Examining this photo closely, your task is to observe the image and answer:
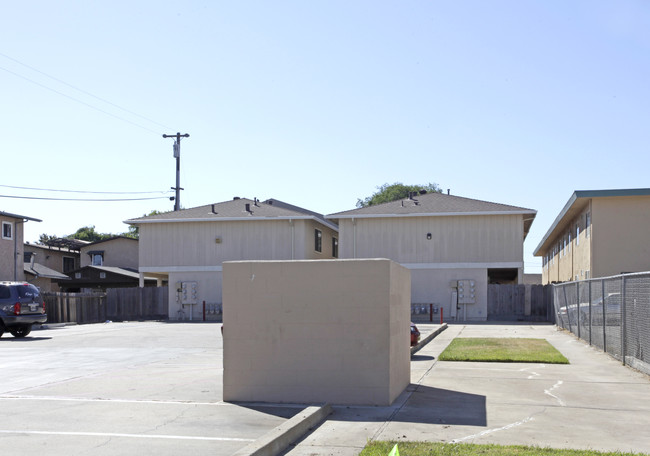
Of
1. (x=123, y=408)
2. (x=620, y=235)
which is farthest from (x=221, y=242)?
(x=123, y=408)

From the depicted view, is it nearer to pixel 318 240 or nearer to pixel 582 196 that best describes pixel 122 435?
pixel 582 196

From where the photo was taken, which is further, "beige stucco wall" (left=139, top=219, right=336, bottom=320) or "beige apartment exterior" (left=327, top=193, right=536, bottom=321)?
"beige stucco wall" (left=139, top=219, right=336, bottom=320)

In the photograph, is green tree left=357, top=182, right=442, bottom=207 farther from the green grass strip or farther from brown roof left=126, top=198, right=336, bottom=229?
the green grass strip

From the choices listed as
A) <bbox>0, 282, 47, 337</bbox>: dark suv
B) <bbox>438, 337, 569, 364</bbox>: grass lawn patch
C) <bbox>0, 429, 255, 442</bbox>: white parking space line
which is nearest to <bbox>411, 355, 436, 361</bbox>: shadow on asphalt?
<bbox>438, 337, 569, 364</bbox>: grass lawn patch

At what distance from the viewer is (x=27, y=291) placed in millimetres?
24484

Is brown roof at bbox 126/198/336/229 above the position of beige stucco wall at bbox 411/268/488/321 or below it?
above

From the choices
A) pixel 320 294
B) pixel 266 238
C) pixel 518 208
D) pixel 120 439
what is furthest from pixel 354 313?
pixel 266 238

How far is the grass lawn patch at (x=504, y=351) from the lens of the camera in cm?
1500

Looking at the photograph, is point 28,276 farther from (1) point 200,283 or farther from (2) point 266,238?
(2) point 266,238

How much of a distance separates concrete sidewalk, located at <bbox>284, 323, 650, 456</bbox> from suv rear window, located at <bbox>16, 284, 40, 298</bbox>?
16.2m

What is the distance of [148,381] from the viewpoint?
1184 cm

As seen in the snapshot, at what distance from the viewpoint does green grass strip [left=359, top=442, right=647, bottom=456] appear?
6.57 meters

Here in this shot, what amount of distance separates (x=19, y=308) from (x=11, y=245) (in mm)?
20325

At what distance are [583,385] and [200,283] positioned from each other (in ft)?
A: 100
